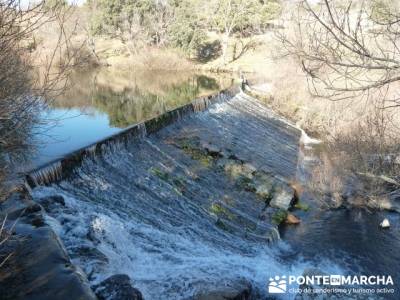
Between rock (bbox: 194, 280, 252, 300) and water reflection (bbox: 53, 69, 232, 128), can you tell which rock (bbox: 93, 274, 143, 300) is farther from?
water reflection (bbox: 53, 69, 232, 128)

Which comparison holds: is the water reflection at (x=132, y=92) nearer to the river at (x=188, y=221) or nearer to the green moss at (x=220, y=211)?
the river at (x=188, y=221)

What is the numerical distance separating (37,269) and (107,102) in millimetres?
14459

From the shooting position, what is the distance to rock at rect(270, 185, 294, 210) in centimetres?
1120

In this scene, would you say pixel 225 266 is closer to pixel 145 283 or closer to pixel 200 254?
pixel 200 254

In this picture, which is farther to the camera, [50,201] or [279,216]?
[279,216]

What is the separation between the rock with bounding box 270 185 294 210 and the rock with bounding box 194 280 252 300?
16.0ft

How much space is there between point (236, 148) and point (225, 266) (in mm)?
7162

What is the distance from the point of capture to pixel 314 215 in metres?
11.0

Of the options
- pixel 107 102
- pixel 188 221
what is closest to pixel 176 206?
pixel 188 221

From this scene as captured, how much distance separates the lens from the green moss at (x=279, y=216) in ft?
34.0

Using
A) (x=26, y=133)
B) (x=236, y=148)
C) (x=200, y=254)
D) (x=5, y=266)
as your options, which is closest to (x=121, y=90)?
(x=236, y=148)

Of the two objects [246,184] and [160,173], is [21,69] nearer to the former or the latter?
[160,173]

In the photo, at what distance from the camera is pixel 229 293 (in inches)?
234

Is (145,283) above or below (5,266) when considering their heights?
below
